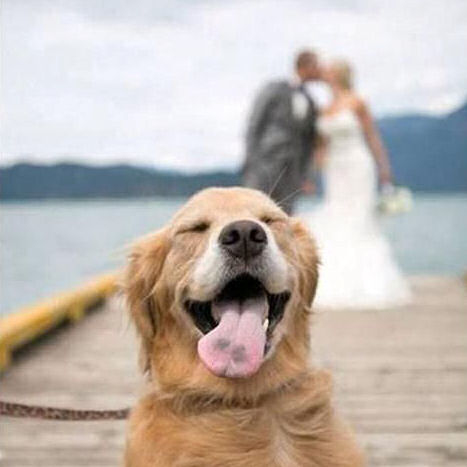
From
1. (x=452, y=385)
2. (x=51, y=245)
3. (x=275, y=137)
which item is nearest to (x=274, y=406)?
(x=452, y=385)

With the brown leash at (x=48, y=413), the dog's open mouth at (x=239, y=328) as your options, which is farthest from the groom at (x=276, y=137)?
the dog's open mouth at (x=239, y=328)

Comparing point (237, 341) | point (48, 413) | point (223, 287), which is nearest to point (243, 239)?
point (223, 287)

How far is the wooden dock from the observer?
4270 mm

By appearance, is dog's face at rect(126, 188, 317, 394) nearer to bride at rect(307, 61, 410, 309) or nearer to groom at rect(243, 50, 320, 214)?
groom at rect(243, 50, 320, 214)

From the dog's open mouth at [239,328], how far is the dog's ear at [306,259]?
8.3 inches

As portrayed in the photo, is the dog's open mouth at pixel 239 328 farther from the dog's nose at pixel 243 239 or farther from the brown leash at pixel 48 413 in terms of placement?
the brown leash at pixel 48 413

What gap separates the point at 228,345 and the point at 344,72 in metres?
6.95

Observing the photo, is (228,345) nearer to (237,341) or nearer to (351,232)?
(237,341)

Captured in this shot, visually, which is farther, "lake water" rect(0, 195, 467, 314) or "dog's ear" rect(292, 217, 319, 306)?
"lake water" rect(0, 195, 467, 314)

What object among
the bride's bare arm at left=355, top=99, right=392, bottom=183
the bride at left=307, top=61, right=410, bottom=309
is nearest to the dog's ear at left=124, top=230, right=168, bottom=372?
the bride at left=307, top=61, right=410, bottom=309

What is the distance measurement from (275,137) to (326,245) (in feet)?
8.25

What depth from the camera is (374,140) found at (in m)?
9.48

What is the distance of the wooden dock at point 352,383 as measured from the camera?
4.27 m

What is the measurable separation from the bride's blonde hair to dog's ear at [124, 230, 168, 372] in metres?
6.56
